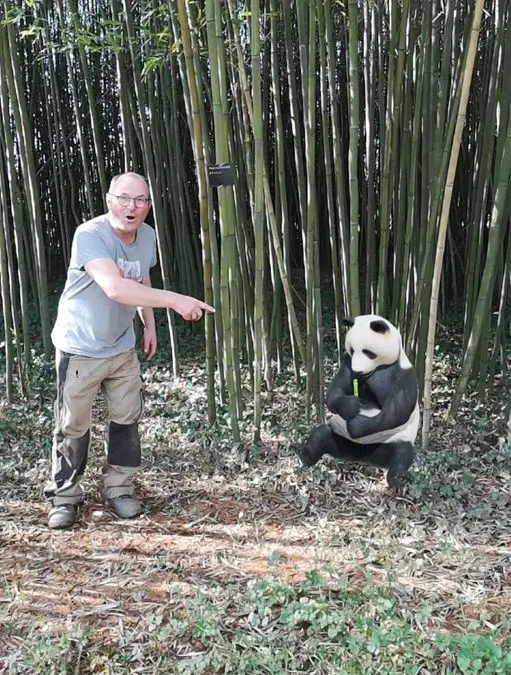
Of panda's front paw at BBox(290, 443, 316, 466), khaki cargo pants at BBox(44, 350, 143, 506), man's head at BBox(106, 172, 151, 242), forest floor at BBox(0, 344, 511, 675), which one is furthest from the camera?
panda's front paw at BBox(290, 443, 316, 466)

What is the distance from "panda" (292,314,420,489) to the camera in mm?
1733

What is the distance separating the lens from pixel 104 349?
72.1 inches

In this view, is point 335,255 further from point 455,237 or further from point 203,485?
point 455,237

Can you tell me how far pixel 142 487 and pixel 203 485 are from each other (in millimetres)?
210

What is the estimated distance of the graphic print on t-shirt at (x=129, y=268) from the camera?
1.80 m

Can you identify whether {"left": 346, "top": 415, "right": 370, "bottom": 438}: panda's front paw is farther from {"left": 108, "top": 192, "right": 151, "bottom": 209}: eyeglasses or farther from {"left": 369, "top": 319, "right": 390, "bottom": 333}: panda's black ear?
{"left": 108, "top": 192, "right": 151, "bottom": 209}: eyeglasses

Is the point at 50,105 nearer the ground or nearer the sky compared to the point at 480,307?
nearer the sky

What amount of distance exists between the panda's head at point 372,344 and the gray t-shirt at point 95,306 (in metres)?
0.66

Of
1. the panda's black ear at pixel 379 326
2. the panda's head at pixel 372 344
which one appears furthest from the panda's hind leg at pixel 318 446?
the panda's black ear at pixel 379 326

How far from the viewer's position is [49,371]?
10.4 feet

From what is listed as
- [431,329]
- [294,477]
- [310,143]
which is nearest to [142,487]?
[294,477]

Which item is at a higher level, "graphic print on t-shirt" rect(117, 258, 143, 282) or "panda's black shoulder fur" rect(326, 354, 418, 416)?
"graphic print on t-shirt" rect(117, 258, 143, 282)

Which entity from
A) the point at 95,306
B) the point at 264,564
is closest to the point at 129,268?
the point at 95,306

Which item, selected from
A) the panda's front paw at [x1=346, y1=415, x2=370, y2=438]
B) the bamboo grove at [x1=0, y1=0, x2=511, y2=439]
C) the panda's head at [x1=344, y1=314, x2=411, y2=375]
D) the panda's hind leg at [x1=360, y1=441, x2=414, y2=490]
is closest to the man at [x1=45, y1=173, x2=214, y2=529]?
the bamboo grove at [x1=0, y1=0, x2=511, y2=439]
